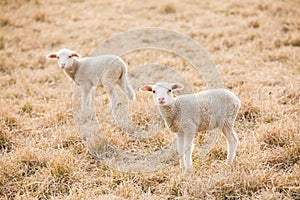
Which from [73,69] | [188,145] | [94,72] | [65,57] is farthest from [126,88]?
[188,145]

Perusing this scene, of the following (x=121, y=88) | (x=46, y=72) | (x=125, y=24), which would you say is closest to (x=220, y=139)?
(x=121, y=88)

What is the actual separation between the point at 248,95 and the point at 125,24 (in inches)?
211

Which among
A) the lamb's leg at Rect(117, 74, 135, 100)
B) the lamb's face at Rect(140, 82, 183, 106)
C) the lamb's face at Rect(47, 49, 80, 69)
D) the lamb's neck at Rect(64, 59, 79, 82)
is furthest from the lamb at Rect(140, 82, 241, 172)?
the lamb's neck at Rect(64, 59, 79, 82)

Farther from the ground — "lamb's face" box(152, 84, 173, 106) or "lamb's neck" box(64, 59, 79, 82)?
"lamb's face" box(152, 84, 173, 106)

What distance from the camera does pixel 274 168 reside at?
12.3ft

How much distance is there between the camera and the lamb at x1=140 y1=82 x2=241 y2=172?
144 inches

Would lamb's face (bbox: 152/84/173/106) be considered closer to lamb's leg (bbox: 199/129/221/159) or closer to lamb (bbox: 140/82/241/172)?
lamb (bbox: 140/82/241/172)

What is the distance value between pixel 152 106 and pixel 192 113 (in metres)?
1.52

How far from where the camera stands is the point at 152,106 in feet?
17.0

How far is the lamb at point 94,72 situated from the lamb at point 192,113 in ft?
5.27

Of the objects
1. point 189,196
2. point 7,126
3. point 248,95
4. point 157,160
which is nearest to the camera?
point 189,196

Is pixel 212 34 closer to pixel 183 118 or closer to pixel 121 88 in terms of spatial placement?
pixel 121 88

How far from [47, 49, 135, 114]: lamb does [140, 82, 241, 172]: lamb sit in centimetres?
161

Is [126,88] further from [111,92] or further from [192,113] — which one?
[192,113]
